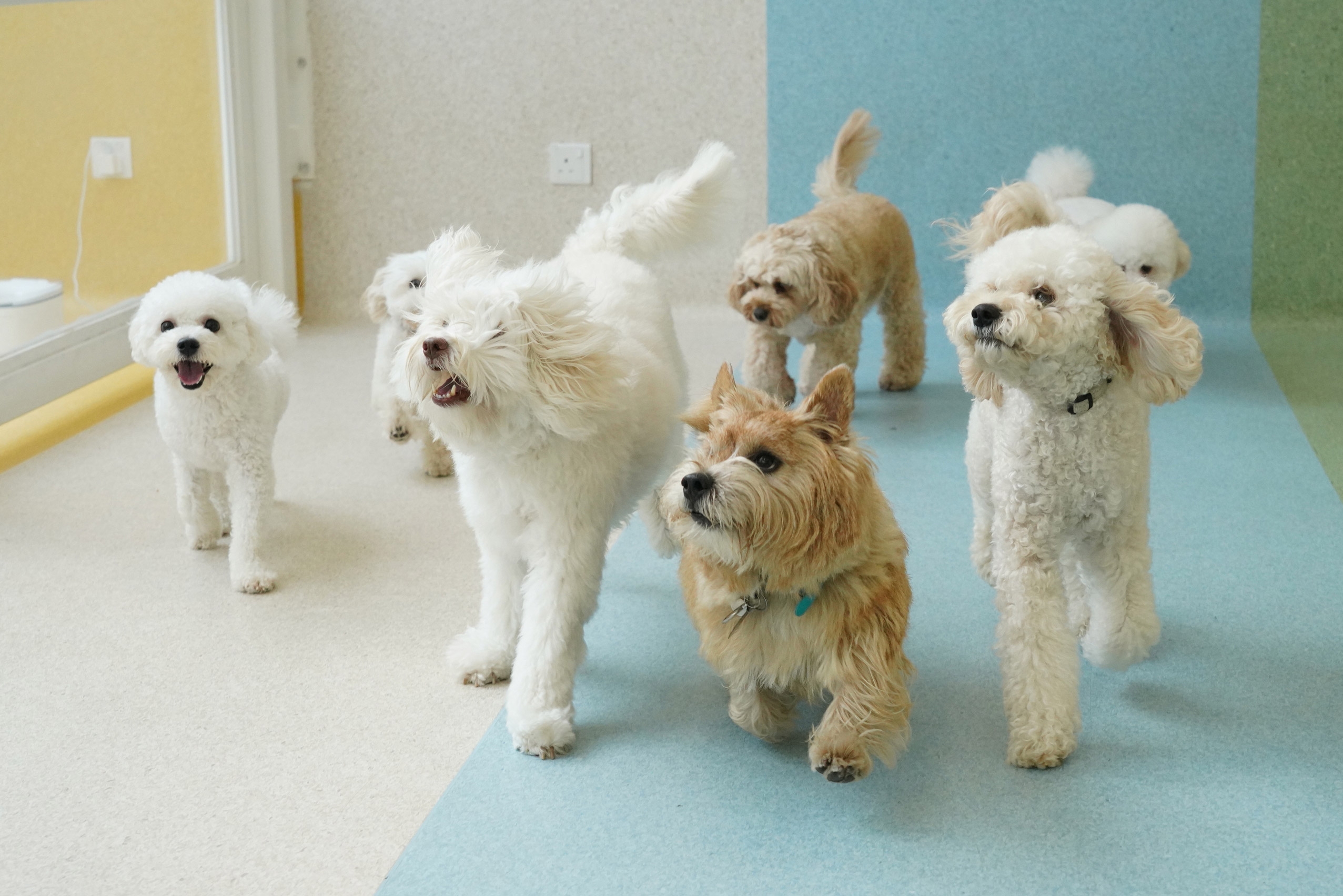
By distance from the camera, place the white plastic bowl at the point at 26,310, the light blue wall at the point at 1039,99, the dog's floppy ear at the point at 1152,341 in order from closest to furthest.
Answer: the dog's floppy ear at the point at 1152,341 < the white plastic bowl at the point at 26,310 < the light blue wall at the point at 1039,99

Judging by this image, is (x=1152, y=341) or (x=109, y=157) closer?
(x=1152, y=341)

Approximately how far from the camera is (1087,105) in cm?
414

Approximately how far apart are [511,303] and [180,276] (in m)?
0.97

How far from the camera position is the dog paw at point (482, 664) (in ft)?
6.70

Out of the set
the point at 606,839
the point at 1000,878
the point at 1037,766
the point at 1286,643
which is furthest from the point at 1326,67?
the point at 606,839

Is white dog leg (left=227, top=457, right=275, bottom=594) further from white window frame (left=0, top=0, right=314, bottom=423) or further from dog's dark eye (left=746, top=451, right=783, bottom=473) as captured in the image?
white window frame (left=0, top=0, right=314, bottom=423)

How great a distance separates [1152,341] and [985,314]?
9.3 inches

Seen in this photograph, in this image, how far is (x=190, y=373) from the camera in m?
2.32

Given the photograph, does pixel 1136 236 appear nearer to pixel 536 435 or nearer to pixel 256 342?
pixel 536 435

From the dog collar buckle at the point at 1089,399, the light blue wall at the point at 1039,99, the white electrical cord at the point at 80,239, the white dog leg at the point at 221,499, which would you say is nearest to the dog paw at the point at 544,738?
the dog collar buckle at the point at 1089,399

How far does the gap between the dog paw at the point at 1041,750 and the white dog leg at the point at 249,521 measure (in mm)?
1449

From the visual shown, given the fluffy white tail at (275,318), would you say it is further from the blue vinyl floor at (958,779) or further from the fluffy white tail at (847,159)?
the fluffy white tail at (847,159)

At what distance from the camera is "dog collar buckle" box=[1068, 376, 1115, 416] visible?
1.79 meters

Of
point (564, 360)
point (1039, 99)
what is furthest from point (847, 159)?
point (564, 360)
